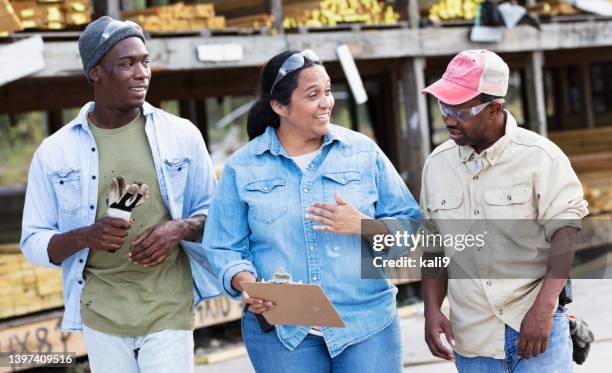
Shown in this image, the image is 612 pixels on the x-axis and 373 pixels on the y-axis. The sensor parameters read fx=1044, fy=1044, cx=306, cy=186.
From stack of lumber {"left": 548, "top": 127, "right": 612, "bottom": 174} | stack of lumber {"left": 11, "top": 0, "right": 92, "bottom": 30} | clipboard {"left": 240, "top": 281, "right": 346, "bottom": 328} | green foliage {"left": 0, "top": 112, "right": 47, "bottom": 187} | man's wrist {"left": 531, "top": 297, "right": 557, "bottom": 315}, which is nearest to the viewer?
clipboard {"left": 240, "top": 281, "right": 346, "bottom": 328}

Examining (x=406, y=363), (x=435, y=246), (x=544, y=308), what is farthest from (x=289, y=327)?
(x=406, y=363)

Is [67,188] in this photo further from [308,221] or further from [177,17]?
[177,17]

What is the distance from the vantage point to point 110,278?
3.74m

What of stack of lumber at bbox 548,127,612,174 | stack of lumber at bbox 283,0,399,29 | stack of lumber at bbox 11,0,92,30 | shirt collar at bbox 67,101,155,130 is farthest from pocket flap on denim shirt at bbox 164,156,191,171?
stack of lumber at bbox 548,127,612,174

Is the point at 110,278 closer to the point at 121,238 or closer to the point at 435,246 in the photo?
the point at 121,238

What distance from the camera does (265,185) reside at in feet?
11.6

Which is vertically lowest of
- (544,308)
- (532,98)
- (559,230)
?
(532,98)

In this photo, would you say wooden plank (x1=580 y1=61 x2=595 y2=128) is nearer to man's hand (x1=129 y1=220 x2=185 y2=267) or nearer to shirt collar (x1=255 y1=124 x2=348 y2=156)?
shirt collar (x1=255 y1=124 x2=348 y2=156)

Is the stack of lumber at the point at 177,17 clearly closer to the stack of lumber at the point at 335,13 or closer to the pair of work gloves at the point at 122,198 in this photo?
the stack of lumber at the point at 335,13

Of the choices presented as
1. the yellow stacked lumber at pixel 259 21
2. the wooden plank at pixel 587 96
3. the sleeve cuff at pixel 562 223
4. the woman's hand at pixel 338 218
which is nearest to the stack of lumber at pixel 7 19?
the yellow stacked lumber at pixel 259 21

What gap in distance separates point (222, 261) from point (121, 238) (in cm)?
36

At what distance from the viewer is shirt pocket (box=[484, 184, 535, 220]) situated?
→ 3357 mm

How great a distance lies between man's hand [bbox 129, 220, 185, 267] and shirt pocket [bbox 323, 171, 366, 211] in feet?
1.91

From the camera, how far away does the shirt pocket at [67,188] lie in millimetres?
→ 3764
